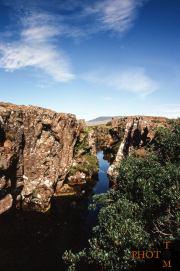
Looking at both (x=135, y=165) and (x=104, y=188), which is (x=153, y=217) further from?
(x=104, y=188)

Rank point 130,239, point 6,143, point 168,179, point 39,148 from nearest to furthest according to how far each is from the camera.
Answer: point 130,239 < point 168,179 < point 6,143 < point 39,148

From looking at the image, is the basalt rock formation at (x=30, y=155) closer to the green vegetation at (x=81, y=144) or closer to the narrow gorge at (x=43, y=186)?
the narrow gorge at (x=43, y=186)

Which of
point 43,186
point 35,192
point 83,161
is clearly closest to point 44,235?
point 35,192

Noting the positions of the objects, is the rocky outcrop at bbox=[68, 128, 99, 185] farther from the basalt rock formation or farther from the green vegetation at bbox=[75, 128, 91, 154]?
the basalt rock formation

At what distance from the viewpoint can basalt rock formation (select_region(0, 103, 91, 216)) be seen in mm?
22031

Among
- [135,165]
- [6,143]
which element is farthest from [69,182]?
[135,165]

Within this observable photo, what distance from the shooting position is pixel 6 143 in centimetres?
2244

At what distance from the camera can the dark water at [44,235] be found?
17719mm

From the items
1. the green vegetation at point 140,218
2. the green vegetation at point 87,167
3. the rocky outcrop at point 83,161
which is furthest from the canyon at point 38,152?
the green vegetation at point 140,218

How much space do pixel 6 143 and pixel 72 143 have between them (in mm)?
19572

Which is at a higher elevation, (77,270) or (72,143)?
(72,143)

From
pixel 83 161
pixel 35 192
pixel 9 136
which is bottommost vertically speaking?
pixel 35 192

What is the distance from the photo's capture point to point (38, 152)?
2914 centimetres

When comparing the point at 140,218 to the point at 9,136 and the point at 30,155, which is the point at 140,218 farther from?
the point at 30,155
